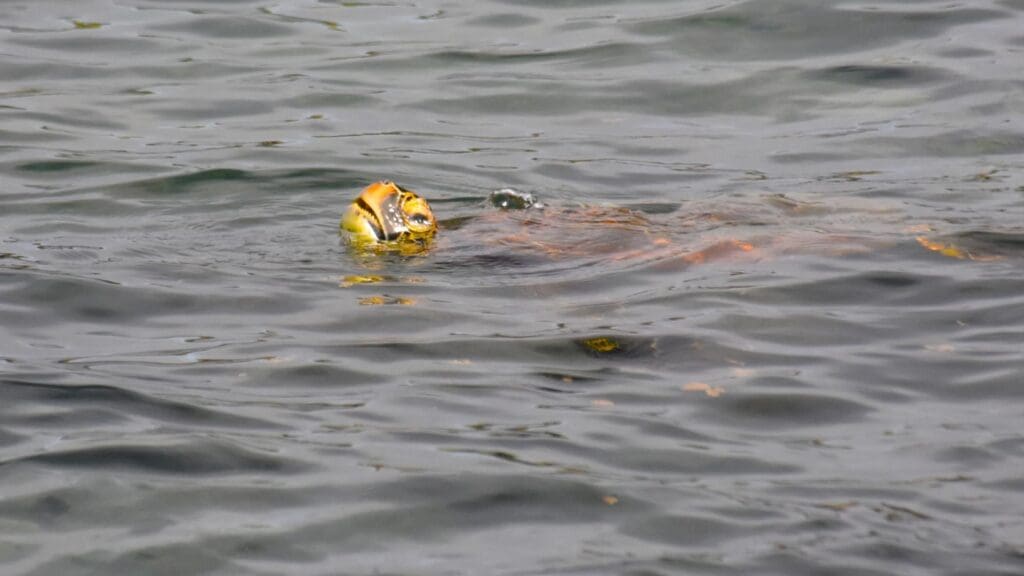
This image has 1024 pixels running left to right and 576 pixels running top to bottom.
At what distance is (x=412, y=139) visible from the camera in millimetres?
10258

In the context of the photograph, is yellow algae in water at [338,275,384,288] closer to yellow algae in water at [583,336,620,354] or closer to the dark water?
the dark water

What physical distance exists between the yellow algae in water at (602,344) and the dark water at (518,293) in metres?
0.01

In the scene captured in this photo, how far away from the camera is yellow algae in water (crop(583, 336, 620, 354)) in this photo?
20.0 feet

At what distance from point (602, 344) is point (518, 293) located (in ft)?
2.91

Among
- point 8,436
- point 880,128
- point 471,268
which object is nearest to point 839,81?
point 880,128

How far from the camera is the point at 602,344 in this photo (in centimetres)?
616

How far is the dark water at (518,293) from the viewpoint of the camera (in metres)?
4.58

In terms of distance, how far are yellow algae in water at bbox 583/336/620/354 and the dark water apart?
0.05 feet

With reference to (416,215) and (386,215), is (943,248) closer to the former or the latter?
(416,215)

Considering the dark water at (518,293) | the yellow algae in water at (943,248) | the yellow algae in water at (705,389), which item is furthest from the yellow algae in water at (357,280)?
the yellow algae in water at (943,248)

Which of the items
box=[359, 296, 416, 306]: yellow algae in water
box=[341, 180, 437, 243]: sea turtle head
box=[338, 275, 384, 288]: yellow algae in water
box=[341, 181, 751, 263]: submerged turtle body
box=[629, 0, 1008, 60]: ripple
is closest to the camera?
box=[359, 296, 416, 306]: yellow algae in water

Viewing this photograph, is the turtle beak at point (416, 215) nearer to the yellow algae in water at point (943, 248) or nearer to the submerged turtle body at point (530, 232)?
the submerged turtle body at point (530, 232)

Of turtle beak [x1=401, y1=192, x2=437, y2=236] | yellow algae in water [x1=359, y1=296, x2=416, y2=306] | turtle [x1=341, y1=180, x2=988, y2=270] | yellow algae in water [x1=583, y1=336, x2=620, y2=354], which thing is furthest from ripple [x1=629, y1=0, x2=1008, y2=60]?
yellow algae in water [x1=583, y1=336, x2=620, y2=354]

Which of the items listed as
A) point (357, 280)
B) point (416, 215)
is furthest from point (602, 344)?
point (416, 215)
